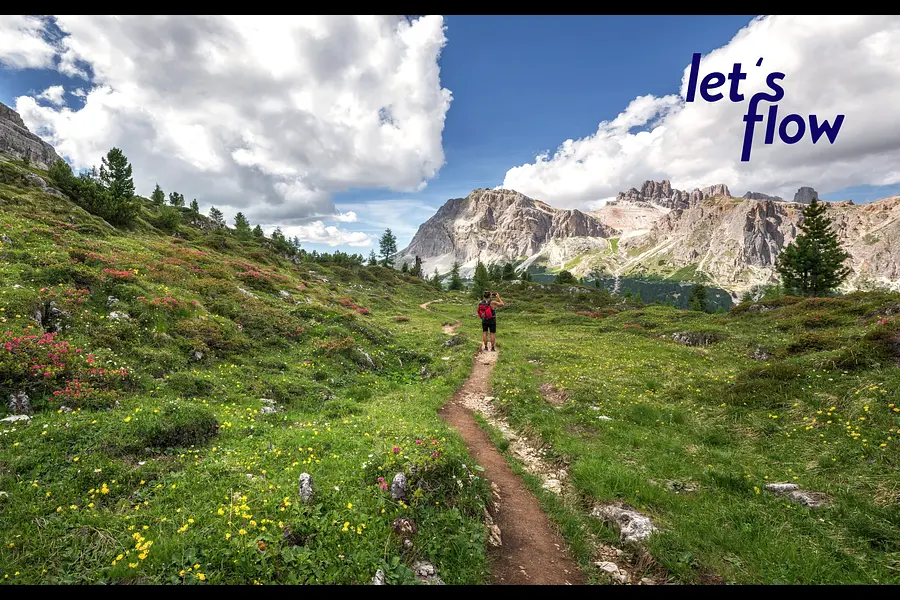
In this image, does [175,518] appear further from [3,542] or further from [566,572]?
[566,572]

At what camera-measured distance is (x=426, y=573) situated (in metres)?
6.50

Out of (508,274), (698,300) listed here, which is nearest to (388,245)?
(508,274)

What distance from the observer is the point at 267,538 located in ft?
21.0

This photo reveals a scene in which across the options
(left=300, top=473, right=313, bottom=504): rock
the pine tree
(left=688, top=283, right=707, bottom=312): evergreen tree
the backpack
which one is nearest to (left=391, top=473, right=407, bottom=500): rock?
(left=300, top=473, right=313, bottom=504): rock

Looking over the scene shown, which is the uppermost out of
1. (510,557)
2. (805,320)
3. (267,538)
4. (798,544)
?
→ (805,320)

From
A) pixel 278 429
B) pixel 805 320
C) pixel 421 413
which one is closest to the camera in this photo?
pixel 278 429

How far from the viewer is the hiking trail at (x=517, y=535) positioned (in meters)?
7.05

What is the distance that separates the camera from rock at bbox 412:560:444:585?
20.9 ft

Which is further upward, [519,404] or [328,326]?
[328,326]

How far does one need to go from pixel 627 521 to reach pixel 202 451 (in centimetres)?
1089

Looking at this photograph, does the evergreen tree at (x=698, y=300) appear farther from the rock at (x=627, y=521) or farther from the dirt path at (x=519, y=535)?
the rock at (x=627, y=521)

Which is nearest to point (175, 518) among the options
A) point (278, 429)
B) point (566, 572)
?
point (278, 429)

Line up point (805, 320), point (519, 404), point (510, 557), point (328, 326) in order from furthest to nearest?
1. point (805, 320)
2. point (328, 326)
3. point (519, 404)
4. point (510, 557)

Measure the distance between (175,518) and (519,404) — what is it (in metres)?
12.2
